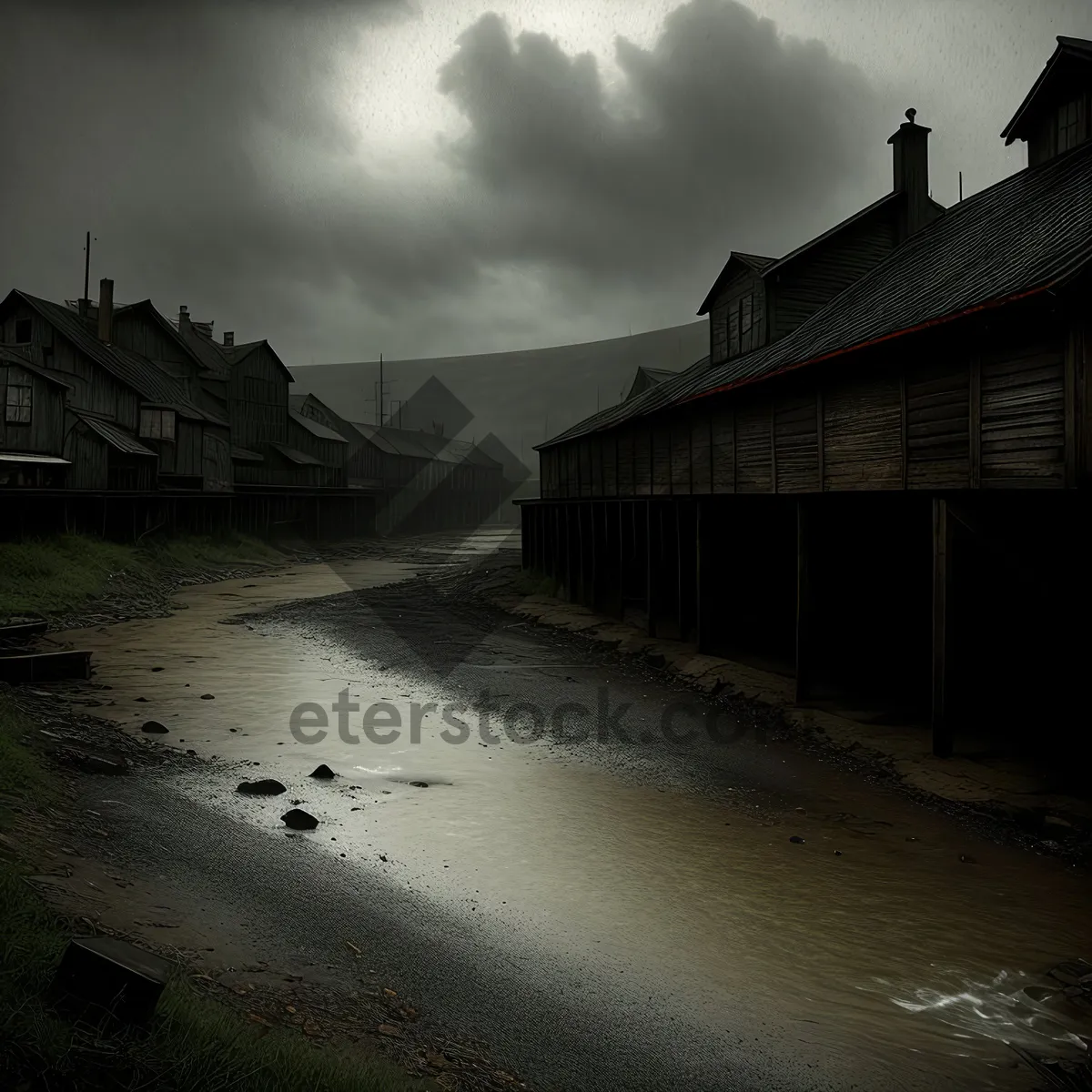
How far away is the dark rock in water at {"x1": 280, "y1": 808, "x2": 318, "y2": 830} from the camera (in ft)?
24.5

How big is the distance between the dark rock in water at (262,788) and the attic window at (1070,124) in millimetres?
16359

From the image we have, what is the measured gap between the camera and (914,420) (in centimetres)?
1058

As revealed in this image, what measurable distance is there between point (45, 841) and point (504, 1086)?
3.68 metres

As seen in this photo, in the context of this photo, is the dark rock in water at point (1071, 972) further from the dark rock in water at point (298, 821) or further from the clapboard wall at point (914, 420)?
the dark rock in water at point (298, 821)

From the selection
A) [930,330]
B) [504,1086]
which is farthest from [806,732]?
[504,1086]

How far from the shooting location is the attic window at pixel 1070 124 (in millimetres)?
14062

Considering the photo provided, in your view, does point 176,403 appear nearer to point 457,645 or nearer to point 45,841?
point 457,645

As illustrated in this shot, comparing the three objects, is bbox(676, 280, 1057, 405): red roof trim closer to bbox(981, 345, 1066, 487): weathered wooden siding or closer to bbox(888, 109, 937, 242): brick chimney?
bbox(981, 345, 1066, 487): weathered wooden siding

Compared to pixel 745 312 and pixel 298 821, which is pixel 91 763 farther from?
pixel 745 312

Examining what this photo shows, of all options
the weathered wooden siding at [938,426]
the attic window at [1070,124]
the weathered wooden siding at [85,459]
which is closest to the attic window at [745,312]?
the attic window at [1070,124]

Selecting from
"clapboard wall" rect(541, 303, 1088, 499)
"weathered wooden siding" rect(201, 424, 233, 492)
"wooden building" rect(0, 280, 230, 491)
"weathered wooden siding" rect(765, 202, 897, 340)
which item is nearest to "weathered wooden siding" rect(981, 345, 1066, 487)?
"clapboard wall" rect(541, 303, 1088, 499)

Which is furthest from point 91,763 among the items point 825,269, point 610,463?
point 825,269

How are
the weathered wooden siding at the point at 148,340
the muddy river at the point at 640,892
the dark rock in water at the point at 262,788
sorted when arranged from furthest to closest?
the weathered wooden siding at the point at 148,340
the dark rock in water at the point at 262,788
the muddy river at the point at 640,892

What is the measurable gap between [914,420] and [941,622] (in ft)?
8.83
